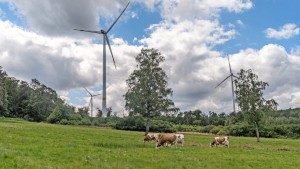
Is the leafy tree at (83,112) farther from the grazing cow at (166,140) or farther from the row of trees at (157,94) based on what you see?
the grazing cow at (166,140)

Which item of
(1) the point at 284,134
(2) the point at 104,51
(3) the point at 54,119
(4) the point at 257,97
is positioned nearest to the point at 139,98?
(2) the point at 104,51

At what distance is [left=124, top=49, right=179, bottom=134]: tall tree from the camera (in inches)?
2329

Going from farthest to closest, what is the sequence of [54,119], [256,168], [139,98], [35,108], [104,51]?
[35,108] → [54,119] → [139,98] → [104,51] → [256,168]

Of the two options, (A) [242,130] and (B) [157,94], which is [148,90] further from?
(A) [242,130]

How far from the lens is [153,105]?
59.7 metres

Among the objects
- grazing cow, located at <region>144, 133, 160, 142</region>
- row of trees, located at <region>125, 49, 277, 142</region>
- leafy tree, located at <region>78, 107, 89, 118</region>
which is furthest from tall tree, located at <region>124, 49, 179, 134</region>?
leafy tree, located at <region>78, 107, 89, 118</region>

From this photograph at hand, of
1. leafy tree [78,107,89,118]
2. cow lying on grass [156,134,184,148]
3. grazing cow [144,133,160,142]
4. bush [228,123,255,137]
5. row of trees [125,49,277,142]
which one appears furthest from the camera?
leafy tree [78,107,89,118]

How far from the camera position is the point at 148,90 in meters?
60.7

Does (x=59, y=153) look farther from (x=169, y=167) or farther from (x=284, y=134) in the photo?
(x=284, y=134)

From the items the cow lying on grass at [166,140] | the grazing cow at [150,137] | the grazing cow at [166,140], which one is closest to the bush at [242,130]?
the grazing cow at [150,137]

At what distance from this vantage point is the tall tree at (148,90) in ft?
194

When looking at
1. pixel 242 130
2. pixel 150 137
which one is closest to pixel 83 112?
pixel 242 130

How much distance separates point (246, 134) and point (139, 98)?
116 feet

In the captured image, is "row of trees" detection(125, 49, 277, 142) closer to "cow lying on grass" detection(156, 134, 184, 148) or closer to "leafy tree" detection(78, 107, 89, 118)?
"cow lying on grass" detection(156, 134, 184, 148)
